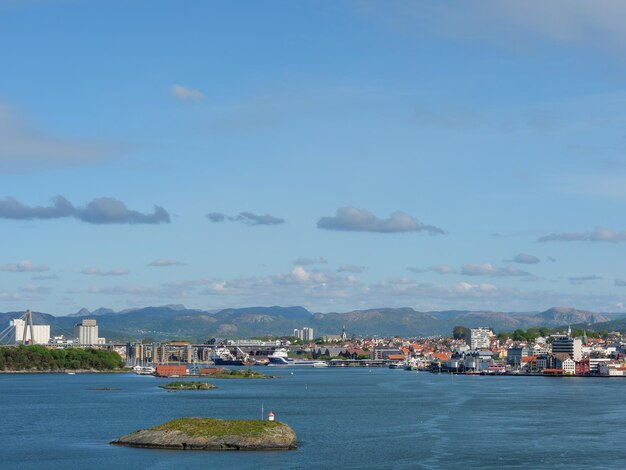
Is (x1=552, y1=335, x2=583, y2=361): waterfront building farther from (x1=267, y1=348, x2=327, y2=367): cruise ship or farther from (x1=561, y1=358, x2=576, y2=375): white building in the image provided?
(x1=267, y1=348, x2=327, y2=367): cruise ship

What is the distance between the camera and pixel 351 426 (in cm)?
4925

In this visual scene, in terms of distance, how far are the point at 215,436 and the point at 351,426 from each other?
1282 cm

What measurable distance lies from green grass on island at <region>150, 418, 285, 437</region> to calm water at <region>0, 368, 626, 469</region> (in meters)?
1.35

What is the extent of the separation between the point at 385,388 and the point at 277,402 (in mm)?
23654

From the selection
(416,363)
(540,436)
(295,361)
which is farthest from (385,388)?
(295,361)

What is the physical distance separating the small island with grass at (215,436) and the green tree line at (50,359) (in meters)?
92.1

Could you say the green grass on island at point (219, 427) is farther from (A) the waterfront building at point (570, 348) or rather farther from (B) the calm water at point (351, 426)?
(A) the waterfront building at point (570, 348)

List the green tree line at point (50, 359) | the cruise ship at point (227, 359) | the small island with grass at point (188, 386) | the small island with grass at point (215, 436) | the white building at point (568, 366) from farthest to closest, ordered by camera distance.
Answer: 1. the cruise ship at point (227, 359)
2. the white building at point (568, 366)
3. the green tree line at point (50, 359)
4. the small island with grass at point (188, 386)
5. the small island with grass at point (215, 436)

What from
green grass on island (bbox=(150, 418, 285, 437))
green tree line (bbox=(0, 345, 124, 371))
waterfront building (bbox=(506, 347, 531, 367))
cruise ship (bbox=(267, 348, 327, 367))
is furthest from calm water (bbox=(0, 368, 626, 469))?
cruise ship (bbox=(267, 348, 327, 367))

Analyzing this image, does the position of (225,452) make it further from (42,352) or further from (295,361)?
(295,361)

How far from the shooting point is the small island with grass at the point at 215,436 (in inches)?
1484

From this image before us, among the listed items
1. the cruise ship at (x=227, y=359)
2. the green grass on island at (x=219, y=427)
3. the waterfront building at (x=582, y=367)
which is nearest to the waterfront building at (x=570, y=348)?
the waterfront building at (x=582, y=367)

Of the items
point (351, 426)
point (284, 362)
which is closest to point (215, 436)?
point (351, 426)

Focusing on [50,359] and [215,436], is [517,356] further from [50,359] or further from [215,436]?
[215,436]
